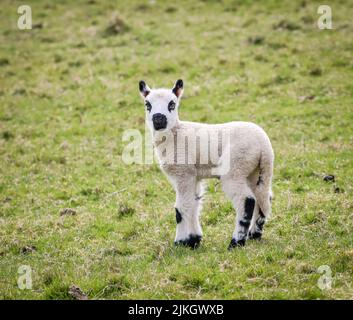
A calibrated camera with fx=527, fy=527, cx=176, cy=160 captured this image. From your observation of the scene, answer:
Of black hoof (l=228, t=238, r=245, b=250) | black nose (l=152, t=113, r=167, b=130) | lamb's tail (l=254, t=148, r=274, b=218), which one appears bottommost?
black hoof (l=228, t=238, r=245, b=250)

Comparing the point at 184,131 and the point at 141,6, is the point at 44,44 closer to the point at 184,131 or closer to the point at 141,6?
the point at 141,6

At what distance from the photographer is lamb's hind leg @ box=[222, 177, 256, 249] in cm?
845

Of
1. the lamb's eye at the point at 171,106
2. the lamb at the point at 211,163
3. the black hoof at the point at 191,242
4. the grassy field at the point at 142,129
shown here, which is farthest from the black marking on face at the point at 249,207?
the lamb's eye at the point at 171,106

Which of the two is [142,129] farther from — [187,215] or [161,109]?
[187,215]

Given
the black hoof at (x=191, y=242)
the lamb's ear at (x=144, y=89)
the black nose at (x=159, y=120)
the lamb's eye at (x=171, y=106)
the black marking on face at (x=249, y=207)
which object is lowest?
the black hoof at (x=191, y=242)

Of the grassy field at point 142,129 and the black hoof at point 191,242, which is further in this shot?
the black hoof at point 191,242

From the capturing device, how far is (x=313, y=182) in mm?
11391

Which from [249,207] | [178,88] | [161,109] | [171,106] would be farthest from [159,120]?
[249,207]

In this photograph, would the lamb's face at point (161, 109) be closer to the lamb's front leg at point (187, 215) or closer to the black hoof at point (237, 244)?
the lamb's front leg at point (187, 215)

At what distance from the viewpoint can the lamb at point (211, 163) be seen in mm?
8547

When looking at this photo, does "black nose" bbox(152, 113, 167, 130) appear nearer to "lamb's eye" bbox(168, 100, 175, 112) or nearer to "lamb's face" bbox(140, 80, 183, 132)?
"lamb's face" bbox(140, 80, 183, 132)

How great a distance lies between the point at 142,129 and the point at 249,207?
7.60m

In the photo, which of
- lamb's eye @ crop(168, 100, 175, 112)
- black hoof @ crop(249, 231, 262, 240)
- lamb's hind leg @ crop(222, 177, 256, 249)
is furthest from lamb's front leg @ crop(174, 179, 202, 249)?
lamb's eye @ crop(168, 100, 175, 112)

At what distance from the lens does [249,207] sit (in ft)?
27.8
